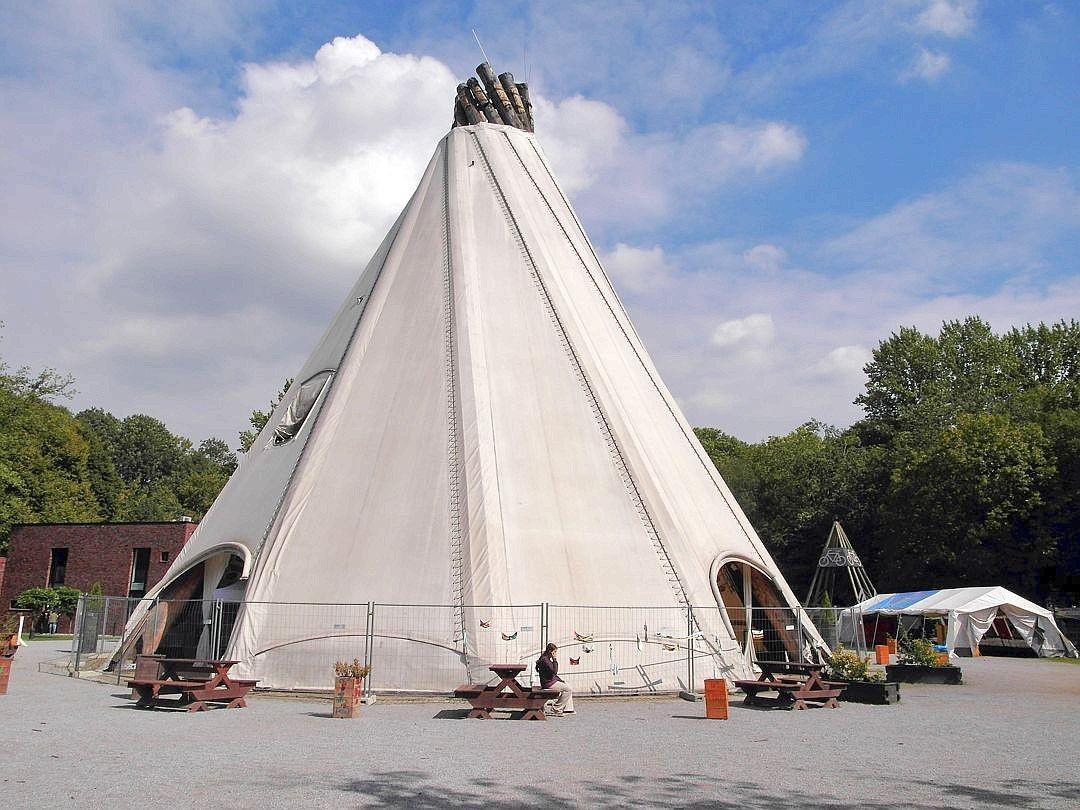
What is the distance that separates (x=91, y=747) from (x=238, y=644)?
4.79 metres

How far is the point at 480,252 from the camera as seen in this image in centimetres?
1884

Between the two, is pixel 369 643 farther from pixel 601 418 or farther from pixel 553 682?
pixel 601 418

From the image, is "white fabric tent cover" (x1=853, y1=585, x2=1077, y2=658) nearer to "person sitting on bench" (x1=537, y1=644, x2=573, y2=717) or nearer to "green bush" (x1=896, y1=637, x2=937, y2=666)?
"green bush" (x1=896, y1=637, x2=937, y2=666)

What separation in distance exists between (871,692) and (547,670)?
5.59 meters

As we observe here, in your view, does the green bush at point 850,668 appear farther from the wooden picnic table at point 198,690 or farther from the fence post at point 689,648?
the wooden picnic table at point 198,690

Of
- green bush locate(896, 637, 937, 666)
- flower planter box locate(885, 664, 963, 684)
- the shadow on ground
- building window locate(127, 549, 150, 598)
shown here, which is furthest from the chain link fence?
building window locate(127, 549, 150, 598)

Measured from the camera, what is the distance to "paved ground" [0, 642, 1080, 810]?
6.39 meters

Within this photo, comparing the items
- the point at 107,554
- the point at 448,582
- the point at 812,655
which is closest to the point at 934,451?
the point at 812,655

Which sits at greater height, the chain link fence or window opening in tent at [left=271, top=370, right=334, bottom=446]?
window opening in tent at [left=271, top=370, right=334, bottom=446]

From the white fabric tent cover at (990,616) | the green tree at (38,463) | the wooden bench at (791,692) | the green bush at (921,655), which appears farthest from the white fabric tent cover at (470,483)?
the green tree at (38,463)

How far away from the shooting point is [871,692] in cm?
1370

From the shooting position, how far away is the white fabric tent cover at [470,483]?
1283cm

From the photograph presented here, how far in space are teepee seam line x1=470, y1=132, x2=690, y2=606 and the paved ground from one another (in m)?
2.18

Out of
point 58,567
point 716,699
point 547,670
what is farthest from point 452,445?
point 58,567
